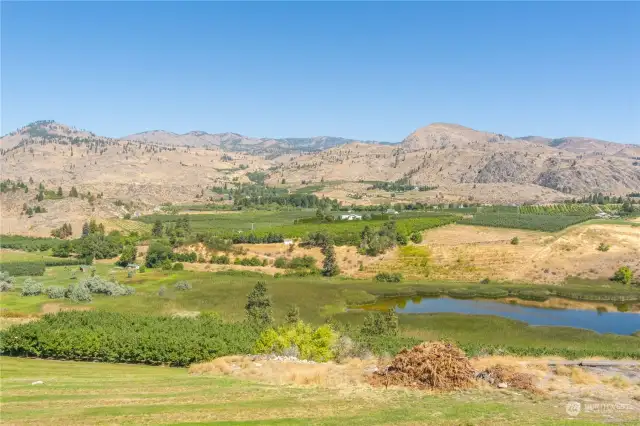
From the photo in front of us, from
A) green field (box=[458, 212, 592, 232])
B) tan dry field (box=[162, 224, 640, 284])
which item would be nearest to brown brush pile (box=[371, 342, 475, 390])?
tan dry field (box=[162, 224, 640, 284])

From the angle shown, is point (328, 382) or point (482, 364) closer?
point (328, 382)

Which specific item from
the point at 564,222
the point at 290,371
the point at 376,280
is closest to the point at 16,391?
the point at 290,371

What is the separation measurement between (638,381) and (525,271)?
8070 cm

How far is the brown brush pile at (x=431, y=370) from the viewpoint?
89.6 feet

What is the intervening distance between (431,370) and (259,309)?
4007 cm

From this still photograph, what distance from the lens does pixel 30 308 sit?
70812 millimetres

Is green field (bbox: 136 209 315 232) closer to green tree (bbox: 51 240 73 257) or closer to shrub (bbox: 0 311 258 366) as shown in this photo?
green tree (bbox: 51 240 73 257)

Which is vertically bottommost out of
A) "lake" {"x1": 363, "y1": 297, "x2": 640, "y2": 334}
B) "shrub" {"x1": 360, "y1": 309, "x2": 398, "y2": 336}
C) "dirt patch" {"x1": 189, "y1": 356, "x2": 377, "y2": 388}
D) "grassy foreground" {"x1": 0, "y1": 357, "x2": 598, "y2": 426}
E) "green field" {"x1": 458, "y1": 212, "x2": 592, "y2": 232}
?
"lake" {"x1": 363, "y1": 297, "x2": 640, "y2": 334}

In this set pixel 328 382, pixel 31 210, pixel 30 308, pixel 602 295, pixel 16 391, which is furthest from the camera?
pixel 31 210

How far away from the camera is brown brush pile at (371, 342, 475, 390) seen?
2731cm

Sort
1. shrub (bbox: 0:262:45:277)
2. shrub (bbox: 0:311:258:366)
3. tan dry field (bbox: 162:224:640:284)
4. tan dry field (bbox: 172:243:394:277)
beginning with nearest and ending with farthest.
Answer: shrub (bbox: 0:311:258:366)
shrub (bbox: 0:262:45:277)
tan dry field (bbox: 162:224:640:284)
tan dry field (bbox: 172:243:394:277)

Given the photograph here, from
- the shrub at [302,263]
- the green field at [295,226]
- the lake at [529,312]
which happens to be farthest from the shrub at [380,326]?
the green field at [295,226]

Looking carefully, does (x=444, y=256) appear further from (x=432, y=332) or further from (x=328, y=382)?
(x=328, y=382)

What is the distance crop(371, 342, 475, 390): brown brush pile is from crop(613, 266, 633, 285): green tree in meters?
89.7
